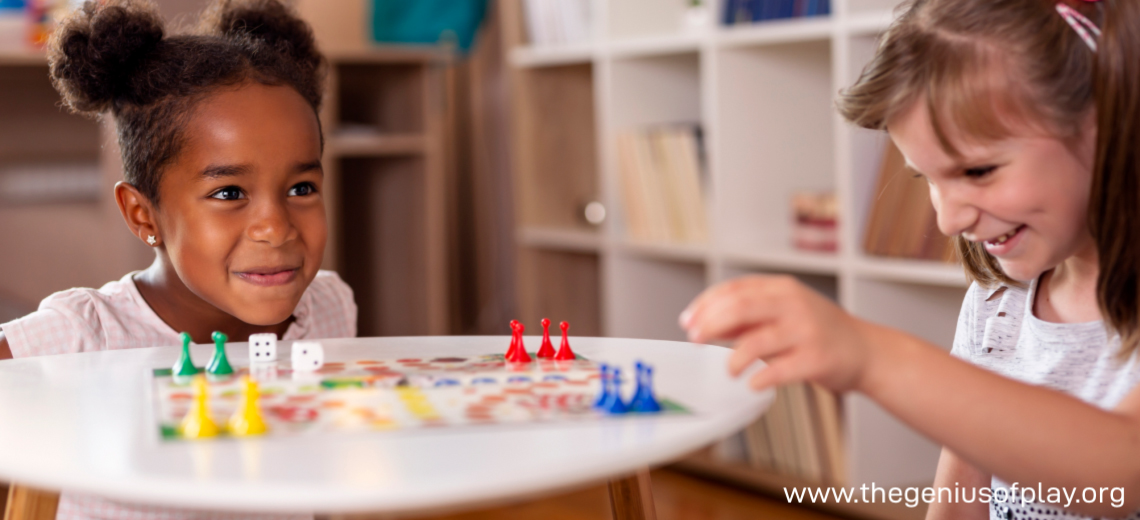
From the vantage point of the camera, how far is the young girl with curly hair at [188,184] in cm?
102

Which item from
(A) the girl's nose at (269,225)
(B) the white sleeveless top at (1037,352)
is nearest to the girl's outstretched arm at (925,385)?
(B) the white sleeveless top at (1037,352)

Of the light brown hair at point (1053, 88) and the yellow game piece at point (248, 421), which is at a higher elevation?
the light brown hair at point (1053, 88)

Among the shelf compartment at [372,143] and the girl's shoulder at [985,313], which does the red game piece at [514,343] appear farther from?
the shelf compartment at [372,143]

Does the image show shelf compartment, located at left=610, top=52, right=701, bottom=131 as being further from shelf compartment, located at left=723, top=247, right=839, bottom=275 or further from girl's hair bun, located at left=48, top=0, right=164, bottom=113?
girl's hair bun, located at left=48, top=0, right=164, bottom=113

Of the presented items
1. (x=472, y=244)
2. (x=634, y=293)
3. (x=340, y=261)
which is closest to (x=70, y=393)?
(x=634, y=293)

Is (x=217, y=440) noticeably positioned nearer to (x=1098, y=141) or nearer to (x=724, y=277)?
(x=1098, y=141)

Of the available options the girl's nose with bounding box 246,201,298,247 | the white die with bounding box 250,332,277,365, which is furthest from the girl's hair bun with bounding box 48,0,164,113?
the white die with bounding box 250,332,277,365

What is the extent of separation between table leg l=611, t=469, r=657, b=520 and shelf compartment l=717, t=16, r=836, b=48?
44.0 inches

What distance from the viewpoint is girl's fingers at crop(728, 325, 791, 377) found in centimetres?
61

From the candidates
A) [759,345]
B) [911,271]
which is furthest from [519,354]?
[911,271]

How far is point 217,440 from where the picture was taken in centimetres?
59

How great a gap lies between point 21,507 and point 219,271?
1.10 feet

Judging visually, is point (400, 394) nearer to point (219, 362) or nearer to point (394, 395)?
point (394, 395)

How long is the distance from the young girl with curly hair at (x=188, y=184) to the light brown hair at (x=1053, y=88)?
0.59m
